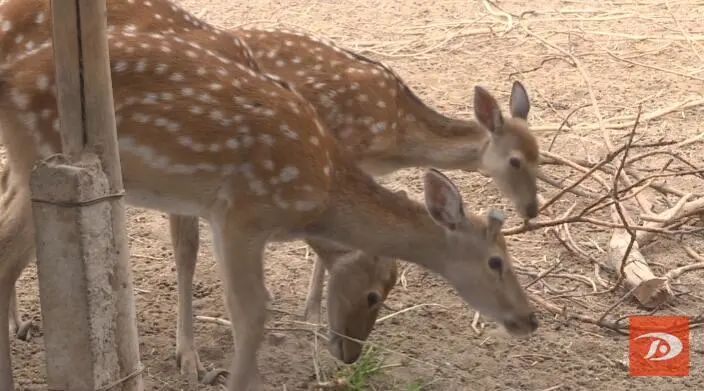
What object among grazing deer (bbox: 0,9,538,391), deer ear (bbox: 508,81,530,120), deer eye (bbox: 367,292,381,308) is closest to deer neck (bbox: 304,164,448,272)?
grazing deer (bbox: 0,9,538,391)

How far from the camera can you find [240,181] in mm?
3598

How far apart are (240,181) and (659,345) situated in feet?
6.06

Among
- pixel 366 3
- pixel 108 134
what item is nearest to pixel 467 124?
pixel 108 134

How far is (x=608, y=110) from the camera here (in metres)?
6.87

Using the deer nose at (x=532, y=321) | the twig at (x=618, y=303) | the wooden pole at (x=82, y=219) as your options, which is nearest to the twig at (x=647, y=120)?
the twig at (x=618, y=303)

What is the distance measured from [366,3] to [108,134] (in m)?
6.67

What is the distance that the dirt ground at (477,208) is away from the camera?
4094 mm

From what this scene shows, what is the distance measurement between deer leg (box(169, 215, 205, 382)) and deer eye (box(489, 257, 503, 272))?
111 centimetres

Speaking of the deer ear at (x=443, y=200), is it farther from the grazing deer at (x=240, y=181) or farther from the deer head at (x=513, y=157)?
the deer head at (x=513, y=157)

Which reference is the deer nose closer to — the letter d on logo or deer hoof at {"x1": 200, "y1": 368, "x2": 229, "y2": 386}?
the letter d on logo

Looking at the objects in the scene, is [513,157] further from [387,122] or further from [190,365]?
[190,365]

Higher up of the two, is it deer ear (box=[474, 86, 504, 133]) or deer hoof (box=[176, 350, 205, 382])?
deer ear (box=[474, 86, 504, 133])

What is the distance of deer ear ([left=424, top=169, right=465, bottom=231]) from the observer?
3.67m

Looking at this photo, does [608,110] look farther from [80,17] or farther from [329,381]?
[80,17]
